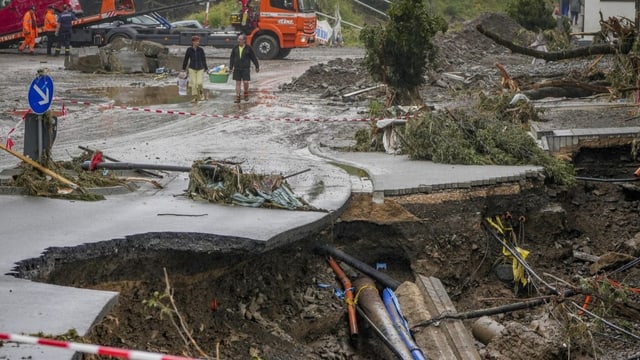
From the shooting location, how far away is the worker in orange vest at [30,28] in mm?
35878

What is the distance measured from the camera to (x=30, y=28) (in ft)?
118

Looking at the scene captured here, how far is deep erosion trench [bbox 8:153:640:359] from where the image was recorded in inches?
343

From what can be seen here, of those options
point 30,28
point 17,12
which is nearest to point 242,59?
point 30,28

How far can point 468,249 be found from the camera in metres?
11.8

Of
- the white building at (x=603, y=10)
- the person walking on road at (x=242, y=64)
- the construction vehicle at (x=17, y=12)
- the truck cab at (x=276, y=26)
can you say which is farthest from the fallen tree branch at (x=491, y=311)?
the construction vehicle at (x=17, y=12)

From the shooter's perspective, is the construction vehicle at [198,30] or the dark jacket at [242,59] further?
the construction vehicle at [198,30]

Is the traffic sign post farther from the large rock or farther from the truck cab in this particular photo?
the truck cab

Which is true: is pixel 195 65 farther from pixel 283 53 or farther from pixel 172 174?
pixel 283 53

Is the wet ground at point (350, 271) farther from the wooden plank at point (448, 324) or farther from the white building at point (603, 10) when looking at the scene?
the white building at point (603, 10)

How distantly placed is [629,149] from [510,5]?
25.8 m

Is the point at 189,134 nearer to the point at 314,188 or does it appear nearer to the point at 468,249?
the point at 314,188

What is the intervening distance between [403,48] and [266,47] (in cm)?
1801

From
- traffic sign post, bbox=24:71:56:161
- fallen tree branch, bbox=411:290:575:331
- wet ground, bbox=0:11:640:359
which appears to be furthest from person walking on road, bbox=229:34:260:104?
fallen tree branch, bbox=411:290:575:331

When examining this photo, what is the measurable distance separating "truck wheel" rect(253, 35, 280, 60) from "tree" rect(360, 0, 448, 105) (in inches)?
665
